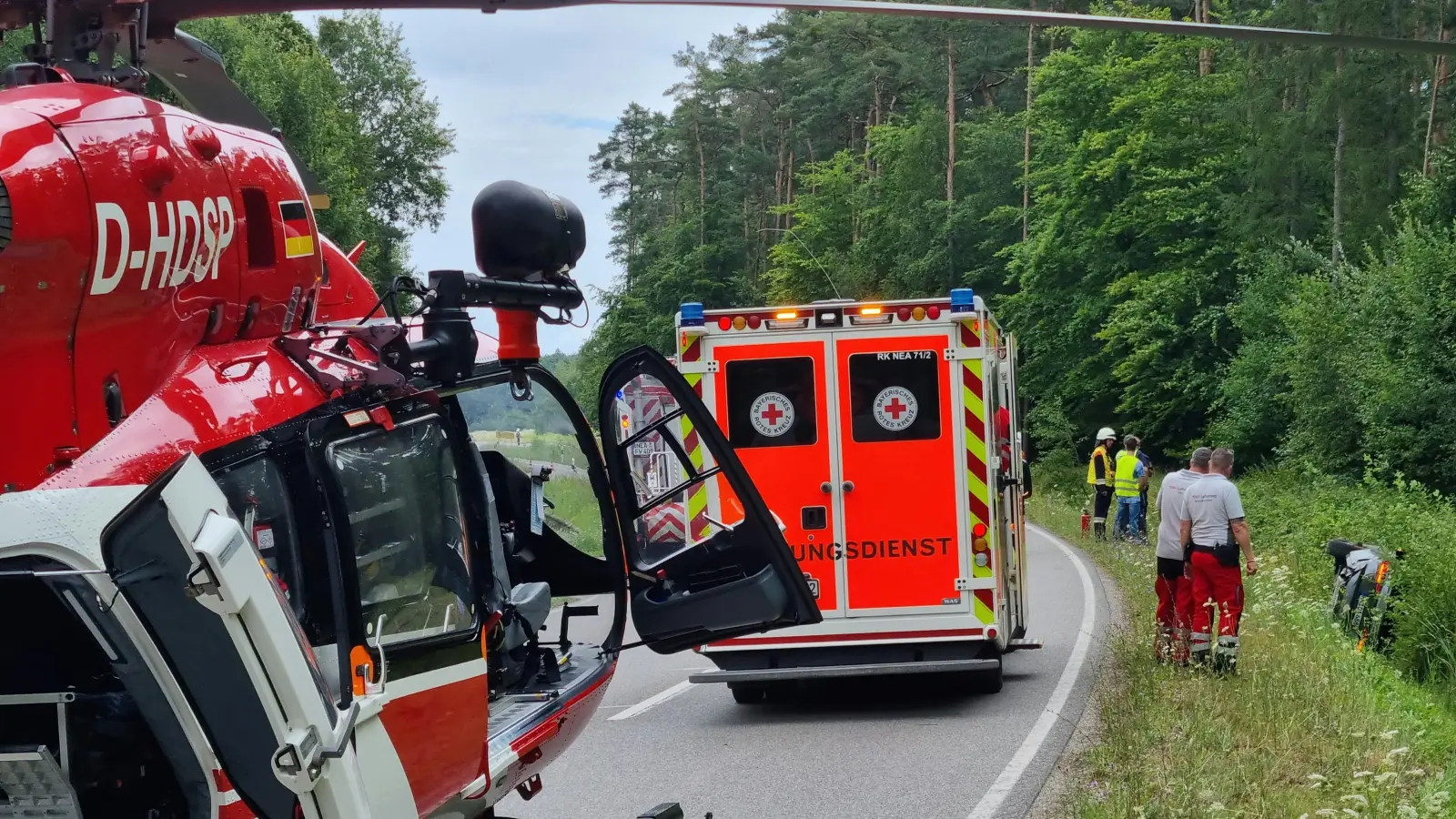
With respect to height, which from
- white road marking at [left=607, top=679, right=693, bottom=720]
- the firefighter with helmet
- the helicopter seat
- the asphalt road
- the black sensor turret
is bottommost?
the firefighter with helmet

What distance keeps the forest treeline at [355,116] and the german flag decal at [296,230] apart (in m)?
33.9

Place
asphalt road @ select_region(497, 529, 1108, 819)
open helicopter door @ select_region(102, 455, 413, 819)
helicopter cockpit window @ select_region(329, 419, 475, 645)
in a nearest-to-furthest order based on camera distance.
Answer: open helicopter door @ select_region(102, 455, 413, 819)
helicopter cockpit window @ select_region(329, 419, 475, 645)
asphalt road @ select_region(497, 529, 1108, 819)

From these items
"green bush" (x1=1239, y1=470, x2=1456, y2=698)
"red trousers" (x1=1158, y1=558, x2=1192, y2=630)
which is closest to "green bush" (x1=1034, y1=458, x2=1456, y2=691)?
"green bush" (x1=1239, y1=470, x2=1456, y2=698)

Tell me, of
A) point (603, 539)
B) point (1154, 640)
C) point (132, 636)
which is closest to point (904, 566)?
point (1154, 640)

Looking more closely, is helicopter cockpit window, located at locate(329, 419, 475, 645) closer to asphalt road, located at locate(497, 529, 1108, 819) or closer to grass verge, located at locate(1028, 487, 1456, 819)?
asphalt road, located at locate(497, 529, 1108, 819)

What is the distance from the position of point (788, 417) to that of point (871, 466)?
2.25ft

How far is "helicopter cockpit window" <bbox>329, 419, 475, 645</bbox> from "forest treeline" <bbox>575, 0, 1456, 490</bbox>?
694cm

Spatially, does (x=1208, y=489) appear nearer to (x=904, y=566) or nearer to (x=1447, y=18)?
(x=904, y=566)

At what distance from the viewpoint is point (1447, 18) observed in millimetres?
29781

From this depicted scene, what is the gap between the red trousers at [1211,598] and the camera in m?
11.2

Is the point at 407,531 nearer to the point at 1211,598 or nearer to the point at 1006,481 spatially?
the point at 1006,481

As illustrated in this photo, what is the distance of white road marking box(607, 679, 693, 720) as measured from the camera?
11.4 m

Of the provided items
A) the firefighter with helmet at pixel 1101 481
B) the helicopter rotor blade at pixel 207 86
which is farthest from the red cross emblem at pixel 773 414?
the firefighter with helmet at pixel 1101 481

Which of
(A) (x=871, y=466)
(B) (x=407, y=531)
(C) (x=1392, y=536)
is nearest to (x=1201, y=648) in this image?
(A) (x=871, y=466)
